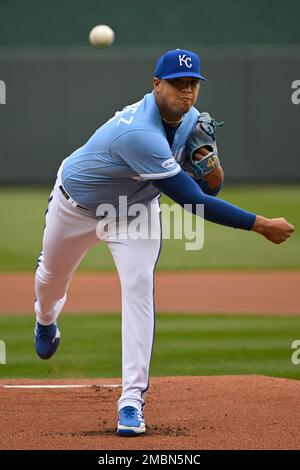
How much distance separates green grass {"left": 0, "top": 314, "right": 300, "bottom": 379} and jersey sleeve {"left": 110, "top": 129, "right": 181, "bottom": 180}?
2.74 meters

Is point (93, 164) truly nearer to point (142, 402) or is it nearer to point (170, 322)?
point (142, 402)

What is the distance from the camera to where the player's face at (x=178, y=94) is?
15.2 feet

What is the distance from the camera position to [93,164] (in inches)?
193

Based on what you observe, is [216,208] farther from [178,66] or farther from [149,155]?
[178,66]

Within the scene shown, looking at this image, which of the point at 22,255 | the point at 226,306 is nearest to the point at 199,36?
the point at 22,255

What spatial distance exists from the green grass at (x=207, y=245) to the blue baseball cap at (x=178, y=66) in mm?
8180

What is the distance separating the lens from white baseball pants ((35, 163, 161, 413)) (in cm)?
475

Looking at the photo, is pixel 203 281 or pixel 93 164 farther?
pixel 203 281

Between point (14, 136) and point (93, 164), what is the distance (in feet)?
57.2

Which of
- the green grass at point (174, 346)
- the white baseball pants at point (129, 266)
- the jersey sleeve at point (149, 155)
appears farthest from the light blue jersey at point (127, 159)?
the green grass at point (174, 346)

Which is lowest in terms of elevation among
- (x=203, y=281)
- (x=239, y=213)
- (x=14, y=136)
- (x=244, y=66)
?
(x=239, y=213)

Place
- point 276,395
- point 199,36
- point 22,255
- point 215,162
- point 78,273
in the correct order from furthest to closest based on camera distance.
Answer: point 199,36 → point 22,255 → point 78,273 → point 276,395 → point 215,162

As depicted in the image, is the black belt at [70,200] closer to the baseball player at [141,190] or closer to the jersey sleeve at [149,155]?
the baseball player at [141,190]

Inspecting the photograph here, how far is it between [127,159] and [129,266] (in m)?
0.55
